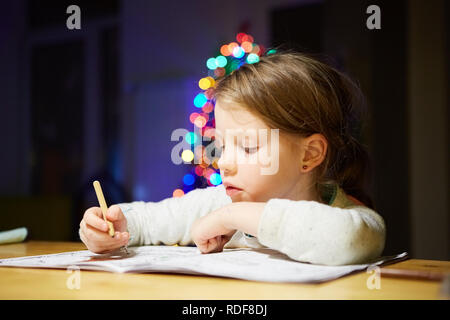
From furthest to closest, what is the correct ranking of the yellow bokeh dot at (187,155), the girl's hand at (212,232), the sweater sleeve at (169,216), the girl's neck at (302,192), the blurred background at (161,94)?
the blurred background at (161,94), the yellow bokeh dot at (187,155), the sweater sleeve at (169,216), the girl's neck at (302,192), the girl's hand at (212,232)

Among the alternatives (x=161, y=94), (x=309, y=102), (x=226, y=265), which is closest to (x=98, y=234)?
(x=226, y=265)

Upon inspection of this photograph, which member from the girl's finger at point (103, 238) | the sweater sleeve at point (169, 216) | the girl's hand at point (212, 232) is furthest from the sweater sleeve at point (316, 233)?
the sweater sleeve at point (169, 216)

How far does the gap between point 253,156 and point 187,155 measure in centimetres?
161

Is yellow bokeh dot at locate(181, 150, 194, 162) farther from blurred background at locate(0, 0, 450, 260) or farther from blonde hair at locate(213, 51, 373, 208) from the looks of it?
blonde hair at locate(213, 51, 373, 208)

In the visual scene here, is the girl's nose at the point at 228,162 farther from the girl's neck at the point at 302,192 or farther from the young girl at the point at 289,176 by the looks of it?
the girl's neck at the point at 302,192

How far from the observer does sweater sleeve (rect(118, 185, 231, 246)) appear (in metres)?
1.07

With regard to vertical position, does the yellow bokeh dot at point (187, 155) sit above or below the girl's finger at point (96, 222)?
above

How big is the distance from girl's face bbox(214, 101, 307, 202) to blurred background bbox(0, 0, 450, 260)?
0.80m

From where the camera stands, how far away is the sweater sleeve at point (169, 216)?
3.51 feet

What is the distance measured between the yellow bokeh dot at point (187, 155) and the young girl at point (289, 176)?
4.29 ft

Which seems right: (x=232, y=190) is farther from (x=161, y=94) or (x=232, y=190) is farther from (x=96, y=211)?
(x=161, y=94)

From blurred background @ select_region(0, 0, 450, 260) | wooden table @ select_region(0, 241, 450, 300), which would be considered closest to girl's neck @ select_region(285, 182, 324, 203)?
wooden table @ select_region(0, 241, 450, 300)
